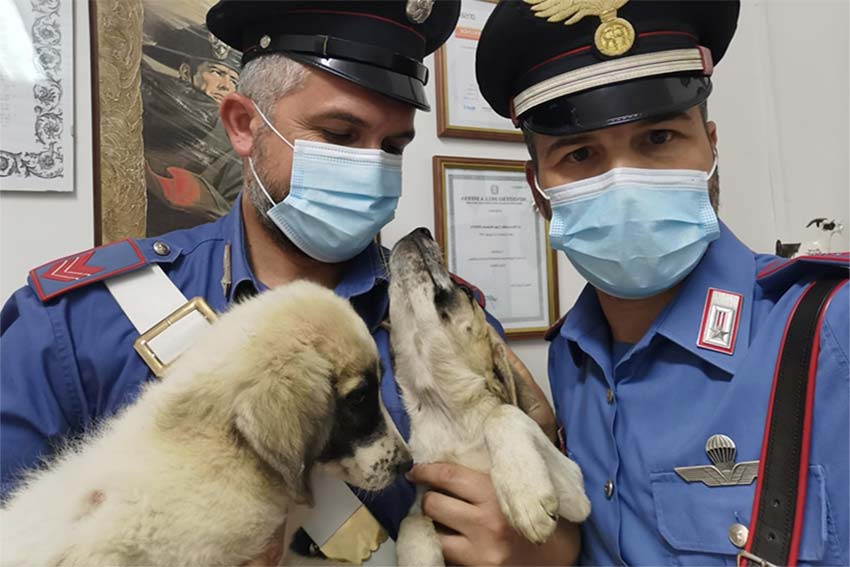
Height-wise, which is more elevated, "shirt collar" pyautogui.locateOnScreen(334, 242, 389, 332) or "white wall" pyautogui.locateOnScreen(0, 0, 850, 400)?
"white wall" pyautogui.locateOnScreen(0, 0, 850, 400)

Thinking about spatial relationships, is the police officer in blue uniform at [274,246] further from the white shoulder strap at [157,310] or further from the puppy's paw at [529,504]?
the puppy's paw at [529,504]

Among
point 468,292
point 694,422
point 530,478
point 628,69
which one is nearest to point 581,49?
point 628,69

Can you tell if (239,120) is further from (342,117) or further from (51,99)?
(51,99)

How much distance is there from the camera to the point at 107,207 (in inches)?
93.4

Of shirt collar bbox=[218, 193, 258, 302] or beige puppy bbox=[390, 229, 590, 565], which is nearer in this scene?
beige puppy bbox=[390, 229, 590, 565]

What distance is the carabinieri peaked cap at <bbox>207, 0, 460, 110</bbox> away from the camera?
1.86 meters

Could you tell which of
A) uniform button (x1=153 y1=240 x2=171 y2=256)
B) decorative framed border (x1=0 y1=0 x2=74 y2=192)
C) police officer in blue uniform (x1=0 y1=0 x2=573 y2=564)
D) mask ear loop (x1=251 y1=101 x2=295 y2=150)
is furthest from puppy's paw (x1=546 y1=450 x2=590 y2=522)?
decorative framed border (x1=0 y1=0 x2=74 y2=192)

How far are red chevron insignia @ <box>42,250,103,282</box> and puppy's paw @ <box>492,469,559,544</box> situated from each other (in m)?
1.42

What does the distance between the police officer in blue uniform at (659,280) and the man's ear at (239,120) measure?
35.3 inches

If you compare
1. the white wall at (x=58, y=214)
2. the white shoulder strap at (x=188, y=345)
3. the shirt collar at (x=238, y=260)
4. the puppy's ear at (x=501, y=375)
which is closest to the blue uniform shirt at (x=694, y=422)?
the puppy's ear at (x=501, y=375)

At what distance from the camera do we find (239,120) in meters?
2.05

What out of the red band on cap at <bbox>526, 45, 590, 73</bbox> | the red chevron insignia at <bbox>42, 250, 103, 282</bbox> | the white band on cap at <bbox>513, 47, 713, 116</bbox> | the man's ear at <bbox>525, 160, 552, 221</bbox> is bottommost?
the red chevron insignia at <bbox>42, 250, 103, 282</bbox>

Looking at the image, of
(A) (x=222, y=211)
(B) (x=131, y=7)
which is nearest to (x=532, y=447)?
(A) (x=222, y=211)

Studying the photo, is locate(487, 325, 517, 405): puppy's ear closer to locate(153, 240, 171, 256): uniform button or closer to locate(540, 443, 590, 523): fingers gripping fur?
locate(540, 443, 590, 523): fingers gripping fur
